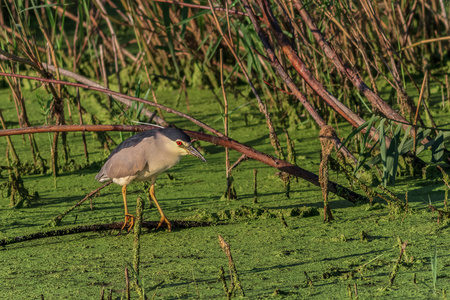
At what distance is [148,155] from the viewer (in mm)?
3000

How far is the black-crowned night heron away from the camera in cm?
292

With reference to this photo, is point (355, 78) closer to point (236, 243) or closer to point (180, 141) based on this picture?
point (180, 141)

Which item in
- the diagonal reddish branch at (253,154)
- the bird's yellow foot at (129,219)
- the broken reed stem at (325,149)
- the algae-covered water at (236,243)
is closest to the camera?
the algae-covered water at (236,243)

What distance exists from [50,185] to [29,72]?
2.14 m

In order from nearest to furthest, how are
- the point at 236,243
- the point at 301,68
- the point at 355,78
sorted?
the point at 236,243, the point at 301,68, the point at 355,78

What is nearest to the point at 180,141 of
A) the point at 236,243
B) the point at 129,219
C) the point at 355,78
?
the point at 129,219

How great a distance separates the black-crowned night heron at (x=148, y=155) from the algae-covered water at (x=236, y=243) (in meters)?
0.21

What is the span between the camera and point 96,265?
8.21ft

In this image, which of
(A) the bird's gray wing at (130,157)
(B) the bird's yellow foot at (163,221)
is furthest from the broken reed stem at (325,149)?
(A) the bird's gray wing at (130,157)

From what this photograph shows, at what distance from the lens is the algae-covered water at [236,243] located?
2.17 m

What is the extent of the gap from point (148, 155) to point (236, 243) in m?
0.65

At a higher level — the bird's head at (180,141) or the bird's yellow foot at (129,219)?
the bird's head at (180,141)

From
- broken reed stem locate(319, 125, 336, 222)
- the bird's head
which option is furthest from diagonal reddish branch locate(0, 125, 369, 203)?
broken reed stem locate(319, 125, 336, 222)

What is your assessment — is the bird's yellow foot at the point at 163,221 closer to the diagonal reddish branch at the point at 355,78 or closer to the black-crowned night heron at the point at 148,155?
the black-crowned night heron at the point at 148,155
